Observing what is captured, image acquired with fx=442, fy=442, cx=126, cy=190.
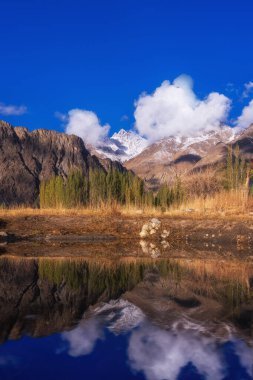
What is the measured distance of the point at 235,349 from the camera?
5.08m

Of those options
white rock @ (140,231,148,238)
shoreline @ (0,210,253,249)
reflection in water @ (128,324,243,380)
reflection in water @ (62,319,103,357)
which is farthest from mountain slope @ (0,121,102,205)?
reflection in water @ (128,324,243,380)

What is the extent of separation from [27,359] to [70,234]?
57.8ft

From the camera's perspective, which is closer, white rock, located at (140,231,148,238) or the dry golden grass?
white rock, located at (140,231,148,238)

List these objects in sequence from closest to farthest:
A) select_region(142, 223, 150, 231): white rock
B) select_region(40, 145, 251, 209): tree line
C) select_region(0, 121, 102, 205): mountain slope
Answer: select_region(142, 223, 150, 231): white rock → select_region(40, 145, 251, 209): tree line → select_region(0, 121, 102, 205): mountain slope

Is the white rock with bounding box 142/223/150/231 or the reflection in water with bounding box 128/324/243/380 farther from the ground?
the white rock with bounding box 142/223/150/231

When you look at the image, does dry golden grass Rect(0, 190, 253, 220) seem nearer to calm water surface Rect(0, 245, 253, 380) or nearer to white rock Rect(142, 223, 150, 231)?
white rock Rect(142, 223, 150, 231)

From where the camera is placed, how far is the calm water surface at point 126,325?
15.1ft

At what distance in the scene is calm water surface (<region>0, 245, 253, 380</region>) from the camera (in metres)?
4.59

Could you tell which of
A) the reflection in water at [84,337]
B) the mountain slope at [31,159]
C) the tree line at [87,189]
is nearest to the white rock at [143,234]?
the tree line at [87,189]

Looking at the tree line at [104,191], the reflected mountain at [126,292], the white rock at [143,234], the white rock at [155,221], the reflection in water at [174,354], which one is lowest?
the reflection in water at [174,354]

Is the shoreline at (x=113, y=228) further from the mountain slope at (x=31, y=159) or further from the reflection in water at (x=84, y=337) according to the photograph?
the mountain slope at (x=31, y=159)

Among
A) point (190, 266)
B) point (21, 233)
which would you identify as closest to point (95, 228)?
point (21, 233)

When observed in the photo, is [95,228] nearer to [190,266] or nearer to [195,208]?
[195,208]

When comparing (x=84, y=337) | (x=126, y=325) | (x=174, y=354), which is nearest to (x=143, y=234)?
(x=126, y=325)
